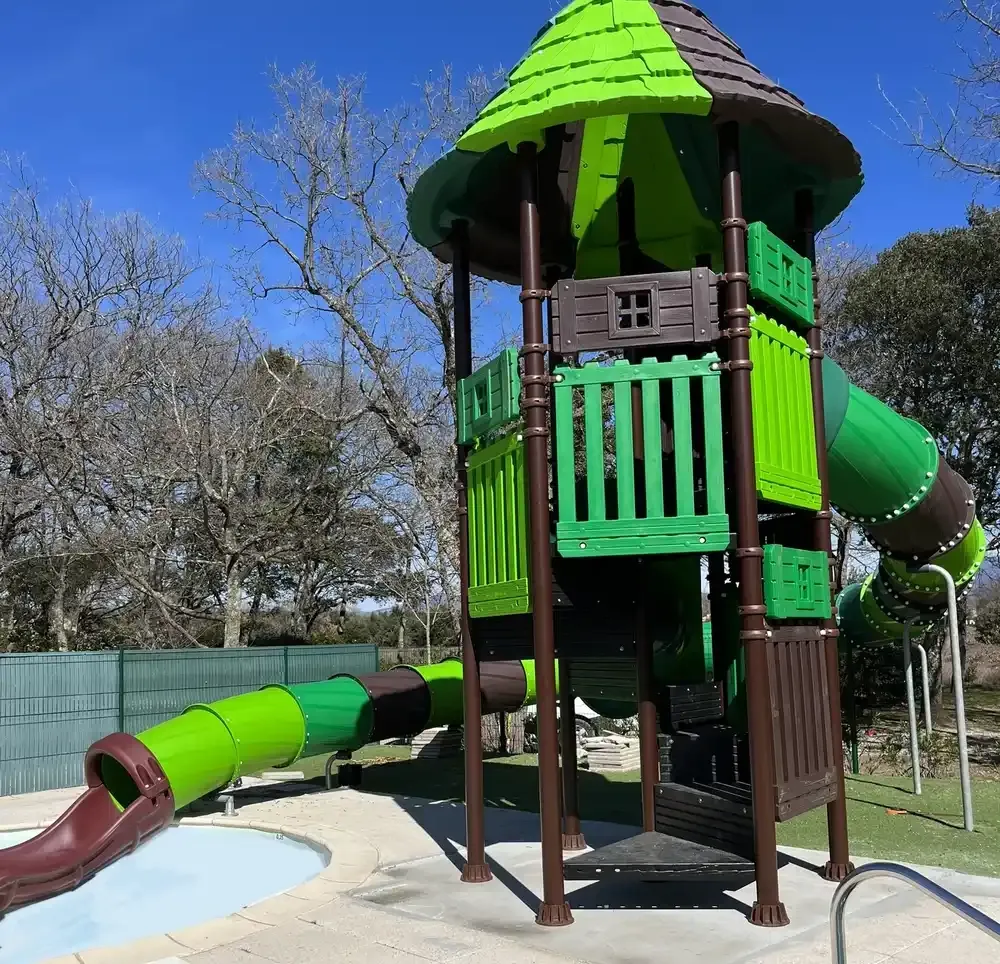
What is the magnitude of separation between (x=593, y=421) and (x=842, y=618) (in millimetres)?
8798

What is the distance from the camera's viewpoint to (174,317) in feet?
82.5

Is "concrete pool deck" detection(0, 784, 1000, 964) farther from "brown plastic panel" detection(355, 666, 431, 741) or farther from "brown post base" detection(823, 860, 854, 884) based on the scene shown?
"brown plastic panel" detection(355, 666, 431, 741)

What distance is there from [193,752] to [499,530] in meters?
4.17

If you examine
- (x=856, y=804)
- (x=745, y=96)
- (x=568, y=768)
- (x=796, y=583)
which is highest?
(x=745, y=96)

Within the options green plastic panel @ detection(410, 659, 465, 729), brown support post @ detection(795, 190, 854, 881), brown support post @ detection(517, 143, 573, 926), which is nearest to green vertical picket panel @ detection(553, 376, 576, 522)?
brown support post @ detection(517, 143, 573, 926)

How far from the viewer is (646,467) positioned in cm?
593

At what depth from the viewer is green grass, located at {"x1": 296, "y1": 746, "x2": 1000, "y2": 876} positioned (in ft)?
24.8

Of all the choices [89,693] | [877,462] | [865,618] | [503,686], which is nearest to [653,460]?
[877,462]

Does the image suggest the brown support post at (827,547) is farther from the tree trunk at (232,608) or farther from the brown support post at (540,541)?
the tree trunk at (232,608)

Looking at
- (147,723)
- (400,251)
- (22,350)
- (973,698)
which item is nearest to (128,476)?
(22,350)

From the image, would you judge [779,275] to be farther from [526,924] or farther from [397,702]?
[397,702]

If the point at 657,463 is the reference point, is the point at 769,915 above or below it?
below

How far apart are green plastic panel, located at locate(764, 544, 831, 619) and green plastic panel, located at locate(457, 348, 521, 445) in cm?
182

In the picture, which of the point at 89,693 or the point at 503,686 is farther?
the point at 89,693
